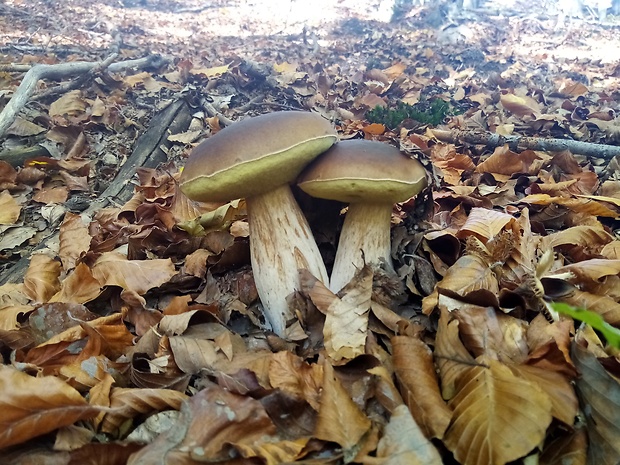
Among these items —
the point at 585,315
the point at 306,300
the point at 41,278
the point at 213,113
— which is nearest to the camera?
the point at 585,315

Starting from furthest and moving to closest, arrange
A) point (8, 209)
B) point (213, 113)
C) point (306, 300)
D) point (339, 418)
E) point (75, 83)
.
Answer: point (75, 83) → point (213, 113) → point (8, 209) → point (306, 300) → point (339, 418)

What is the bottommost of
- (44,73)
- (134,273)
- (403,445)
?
(134,273)

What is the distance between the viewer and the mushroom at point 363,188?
1.45m

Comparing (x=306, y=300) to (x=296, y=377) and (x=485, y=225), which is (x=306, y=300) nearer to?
(x=296, y=377)

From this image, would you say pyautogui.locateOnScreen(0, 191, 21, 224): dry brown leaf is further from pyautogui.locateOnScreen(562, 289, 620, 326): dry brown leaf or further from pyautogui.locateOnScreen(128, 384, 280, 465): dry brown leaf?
pyautogui.locateOnScreen(562, 289, 620, 326): dry brown leaf

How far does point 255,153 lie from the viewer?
1.37 meters

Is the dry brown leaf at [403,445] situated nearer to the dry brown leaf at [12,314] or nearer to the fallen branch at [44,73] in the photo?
the dry brown leaf at [12,314]

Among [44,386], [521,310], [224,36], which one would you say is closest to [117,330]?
[44,386]

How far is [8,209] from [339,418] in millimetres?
2518

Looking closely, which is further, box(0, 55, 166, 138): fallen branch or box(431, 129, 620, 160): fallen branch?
box(0, 55, 166, 138): fallen branch

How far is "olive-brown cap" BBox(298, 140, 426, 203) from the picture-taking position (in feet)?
4.74

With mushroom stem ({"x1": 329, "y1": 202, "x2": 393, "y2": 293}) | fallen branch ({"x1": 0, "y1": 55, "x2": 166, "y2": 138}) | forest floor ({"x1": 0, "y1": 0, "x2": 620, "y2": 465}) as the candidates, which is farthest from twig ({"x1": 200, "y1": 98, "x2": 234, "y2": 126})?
mushroom stem ({"x1": 329, "y1": 202, "x2": 393, "y2": 293})

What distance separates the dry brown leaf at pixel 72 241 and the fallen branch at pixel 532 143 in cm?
246

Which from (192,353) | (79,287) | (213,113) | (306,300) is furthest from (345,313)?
(213,113)
